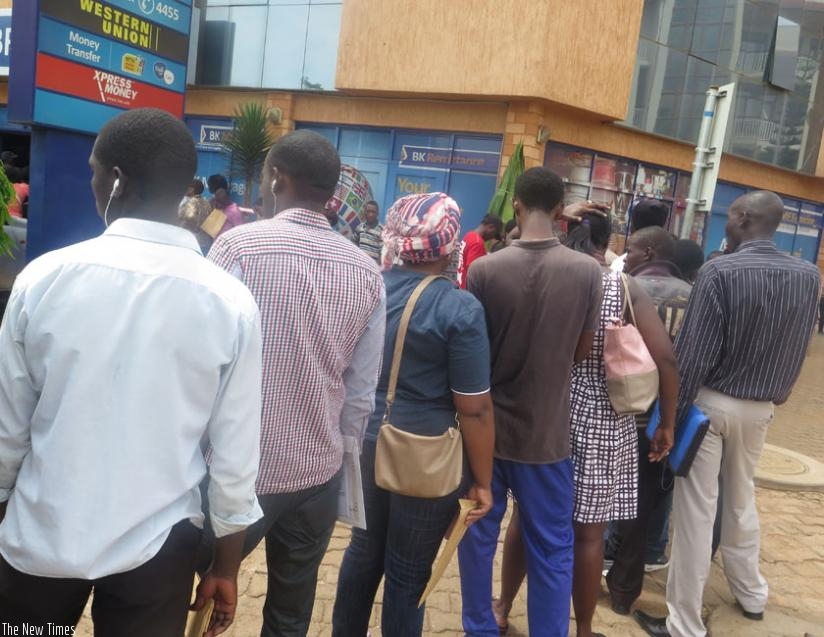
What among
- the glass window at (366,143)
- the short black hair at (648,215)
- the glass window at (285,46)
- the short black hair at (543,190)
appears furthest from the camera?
the glass window at (285,46)

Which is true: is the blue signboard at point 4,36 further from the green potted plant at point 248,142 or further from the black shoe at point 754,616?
the black shoe at point 754,616

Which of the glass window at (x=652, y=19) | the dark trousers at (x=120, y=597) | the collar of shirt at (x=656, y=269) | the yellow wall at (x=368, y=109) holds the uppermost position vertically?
the glass window at (x=652, y=19)

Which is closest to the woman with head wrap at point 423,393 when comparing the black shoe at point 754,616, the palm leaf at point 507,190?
the black shoe at point 754,616

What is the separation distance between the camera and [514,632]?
3.18 meters

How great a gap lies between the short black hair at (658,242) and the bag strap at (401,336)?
5.17ft

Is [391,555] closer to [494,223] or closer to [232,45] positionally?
[494,223]

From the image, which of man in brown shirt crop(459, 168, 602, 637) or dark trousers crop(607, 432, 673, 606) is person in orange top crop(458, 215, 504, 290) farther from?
man in brown shirt crop(459, 168, 602, 637)

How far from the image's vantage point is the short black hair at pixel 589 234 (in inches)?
122

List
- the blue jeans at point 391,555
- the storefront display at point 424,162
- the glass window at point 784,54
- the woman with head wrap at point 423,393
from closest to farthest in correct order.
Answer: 1. the woman with head wrap at point 423,393
2. the blue jeans at point 391,555
3. the storefront display at point 424,162
4. the glass window at point 784,54

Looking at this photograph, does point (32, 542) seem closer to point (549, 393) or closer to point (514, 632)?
point (549, 393)

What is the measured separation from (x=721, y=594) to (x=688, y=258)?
1793mm

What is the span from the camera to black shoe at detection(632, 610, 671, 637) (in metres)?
3.24

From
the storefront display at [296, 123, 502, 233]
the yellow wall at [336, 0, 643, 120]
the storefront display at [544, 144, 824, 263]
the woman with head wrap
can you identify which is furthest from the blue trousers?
the storefront display at [296, 123, 502, 233]

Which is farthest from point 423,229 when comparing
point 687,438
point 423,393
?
point 687,438
